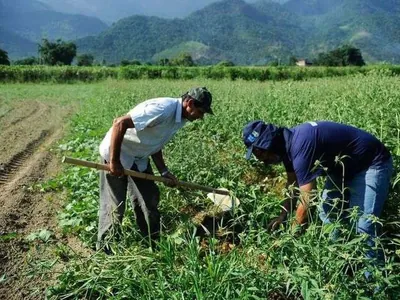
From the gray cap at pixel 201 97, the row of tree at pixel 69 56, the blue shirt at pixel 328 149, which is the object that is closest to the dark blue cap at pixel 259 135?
the blue shirt at pixel 328 149

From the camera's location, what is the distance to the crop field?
105 inches

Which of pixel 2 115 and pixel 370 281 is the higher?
pixel 370 281

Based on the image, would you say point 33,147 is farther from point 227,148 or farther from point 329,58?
point 329,58

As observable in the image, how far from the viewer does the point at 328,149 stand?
11.0ft

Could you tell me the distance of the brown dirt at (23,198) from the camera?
12.2 ft

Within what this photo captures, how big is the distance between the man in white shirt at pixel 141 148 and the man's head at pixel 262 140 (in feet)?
1.94

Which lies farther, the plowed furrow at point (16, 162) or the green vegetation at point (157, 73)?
the green vegetation at point (157, 73)

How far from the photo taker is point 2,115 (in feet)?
47.2

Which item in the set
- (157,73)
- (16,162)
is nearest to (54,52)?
(157,73)

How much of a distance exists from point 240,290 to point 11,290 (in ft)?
6.62

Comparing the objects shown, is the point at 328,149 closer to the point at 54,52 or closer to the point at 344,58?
the point at 344,58

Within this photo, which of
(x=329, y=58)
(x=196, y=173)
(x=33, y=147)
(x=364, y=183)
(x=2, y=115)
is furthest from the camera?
(x=329, y=58)

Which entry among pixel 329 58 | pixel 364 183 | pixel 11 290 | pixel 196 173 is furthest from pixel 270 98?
pixel 329 58

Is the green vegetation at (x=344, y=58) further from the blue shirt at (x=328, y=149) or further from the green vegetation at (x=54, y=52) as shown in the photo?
the blue shirt at (x=328, y=149)
